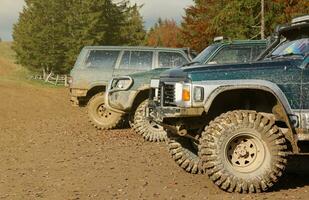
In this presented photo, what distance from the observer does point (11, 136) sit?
14523mm

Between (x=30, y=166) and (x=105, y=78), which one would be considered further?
(x=105, y=78)

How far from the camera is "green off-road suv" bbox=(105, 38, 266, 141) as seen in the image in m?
12.4

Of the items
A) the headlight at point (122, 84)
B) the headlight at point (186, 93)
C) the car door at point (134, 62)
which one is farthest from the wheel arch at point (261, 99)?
the car door at point (134, 62)

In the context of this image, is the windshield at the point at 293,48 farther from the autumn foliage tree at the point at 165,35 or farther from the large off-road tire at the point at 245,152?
the autumn foliage tree at the point at 165,35

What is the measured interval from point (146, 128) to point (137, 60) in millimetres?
2901

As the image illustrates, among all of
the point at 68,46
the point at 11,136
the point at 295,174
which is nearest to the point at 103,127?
the point at 11,136

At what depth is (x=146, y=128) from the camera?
12.8m

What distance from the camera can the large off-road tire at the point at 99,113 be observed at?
49.2 feet

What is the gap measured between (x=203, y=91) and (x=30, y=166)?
3.70 m

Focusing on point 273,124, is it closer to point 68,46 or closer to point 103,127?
point 103,127

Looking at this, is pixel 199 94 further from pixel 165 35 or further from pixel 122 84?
pixel 165 35

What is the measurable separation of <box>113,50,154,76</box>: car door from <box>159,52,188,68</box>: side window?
0.88 ft

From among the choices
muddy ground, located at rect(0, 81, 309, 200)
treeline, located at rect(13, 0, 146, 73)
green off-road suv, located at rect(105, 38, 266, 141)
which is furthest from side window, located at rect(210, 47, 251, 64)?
treeline, located at rect(13, 0, 146, 73)

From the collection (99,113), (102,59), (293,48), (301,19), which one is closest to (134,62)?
(102,59)
